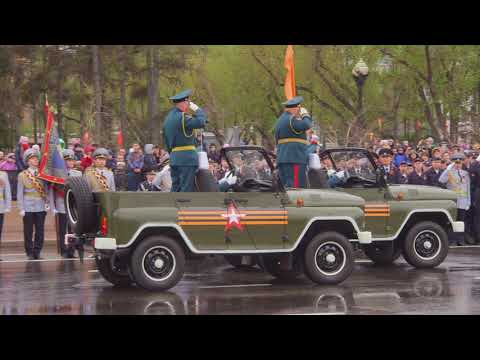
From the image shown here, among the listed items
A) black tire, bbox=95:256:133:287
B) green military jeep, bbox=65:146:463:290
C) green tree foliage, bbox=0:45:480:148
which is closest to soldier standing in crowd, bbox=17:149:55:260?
green military jeep, bbox=65:146:463:290

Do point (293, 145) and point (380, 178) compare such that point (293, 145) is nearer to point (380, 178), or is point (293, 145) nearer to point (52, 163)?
point (380, 178)

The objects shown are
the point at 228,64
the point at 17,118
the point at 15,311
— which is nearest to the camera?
the point at 15,311

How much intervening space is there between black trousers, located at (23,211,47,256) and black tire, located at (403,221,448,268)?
639cm

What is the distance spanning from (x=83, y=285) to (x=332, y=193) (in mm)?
3703

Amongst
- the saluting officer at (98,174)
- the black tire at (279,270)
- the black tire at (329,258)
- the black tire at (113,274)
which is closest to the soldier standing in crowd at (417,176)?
the black tire at (279,270)

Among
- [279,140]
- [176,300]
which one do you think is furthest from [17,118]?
[176,300]

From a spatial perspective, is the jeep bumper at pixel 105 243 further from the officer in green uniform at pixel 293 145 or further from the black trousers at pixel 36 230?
the black trousers at pixel 36 230

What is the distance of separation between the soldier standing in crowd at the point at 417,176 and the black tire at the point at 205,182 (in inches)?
297

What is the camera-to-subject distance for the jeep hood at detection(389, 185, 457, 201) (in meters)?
15.2

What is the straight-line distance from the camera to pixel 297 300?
12.1m

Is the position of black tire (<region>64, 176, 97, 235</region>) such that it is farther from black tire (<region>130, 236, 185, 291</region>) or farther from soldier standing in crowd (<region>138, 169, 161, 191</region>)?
soldier standing in crowd (<region>138, 169, 161, 191</region>)

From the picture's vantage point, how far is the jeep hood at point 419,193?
15.2m

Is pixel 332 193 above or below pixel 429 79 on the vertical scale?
below

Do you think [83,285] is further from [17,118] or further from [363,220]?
[17,118]
